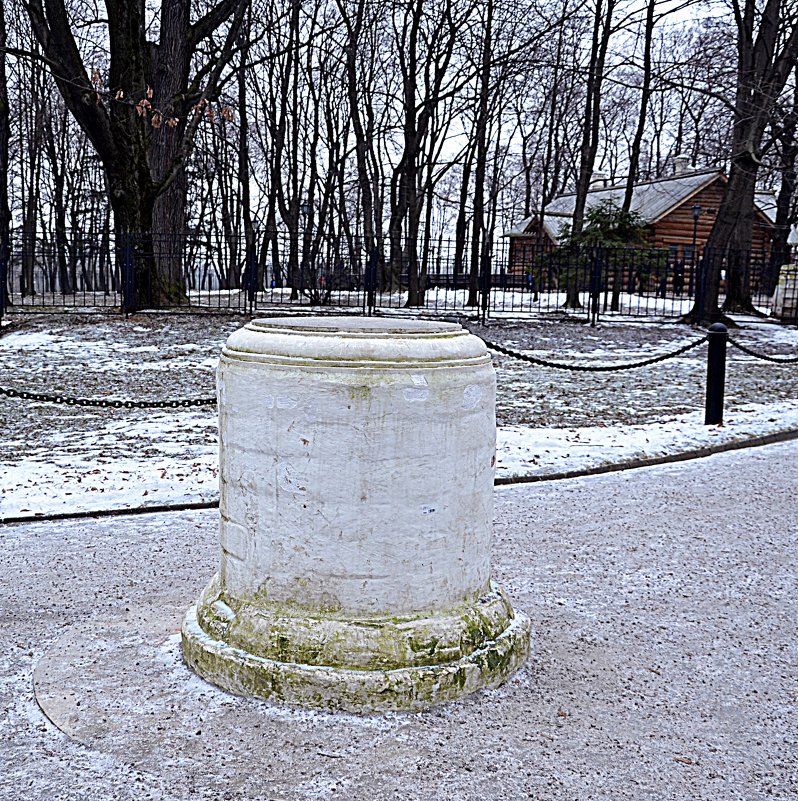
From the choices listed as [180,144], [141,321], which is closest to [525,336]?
[141,321]

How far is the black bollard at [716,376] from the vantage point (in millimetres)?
9320

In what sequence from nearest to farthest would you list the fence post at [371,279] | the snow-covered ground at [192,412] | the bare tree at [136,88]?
the snow-covered ground at [192,412] → the bare tree at [136,88] → the fence post at [371,279]

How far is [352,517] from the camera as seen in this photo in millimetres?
3297

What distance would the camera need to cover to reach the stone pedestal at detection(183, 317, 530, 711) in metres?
3.27

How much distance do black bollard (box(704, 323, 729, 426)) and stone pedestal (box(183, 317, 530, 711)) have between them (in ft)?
21.2

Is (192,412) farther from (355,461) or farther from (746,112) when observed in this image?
(746,112)

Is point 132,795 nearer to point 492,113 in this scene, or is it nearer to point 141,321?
point 141,321

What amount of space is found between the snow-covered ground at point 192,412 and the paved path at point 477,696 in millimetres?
1247

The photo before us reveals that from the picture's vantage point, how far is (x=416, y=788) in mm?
2738

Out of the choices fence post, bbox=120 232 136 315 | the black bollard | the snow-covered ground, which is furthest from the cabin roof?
the black bollard

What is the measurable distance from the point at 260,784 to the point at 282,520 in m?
0.94

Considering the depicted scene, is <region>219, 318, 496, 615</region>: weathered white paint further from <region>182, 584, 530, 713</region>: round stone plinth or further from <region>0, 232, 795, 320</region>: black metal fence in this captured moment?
<region>0, 232, 795, 320</region>: black metal fence

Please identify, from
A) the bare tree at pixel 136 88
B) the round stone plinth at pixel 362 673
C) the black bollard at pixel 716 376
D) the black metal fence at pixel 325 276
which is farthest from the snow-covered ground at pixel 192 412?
the round stone plinth at pixel 362 673

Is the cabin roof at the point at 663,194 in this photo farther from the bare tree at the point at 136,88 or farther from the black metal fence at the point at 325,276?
the bare tree at the point at 136,88
